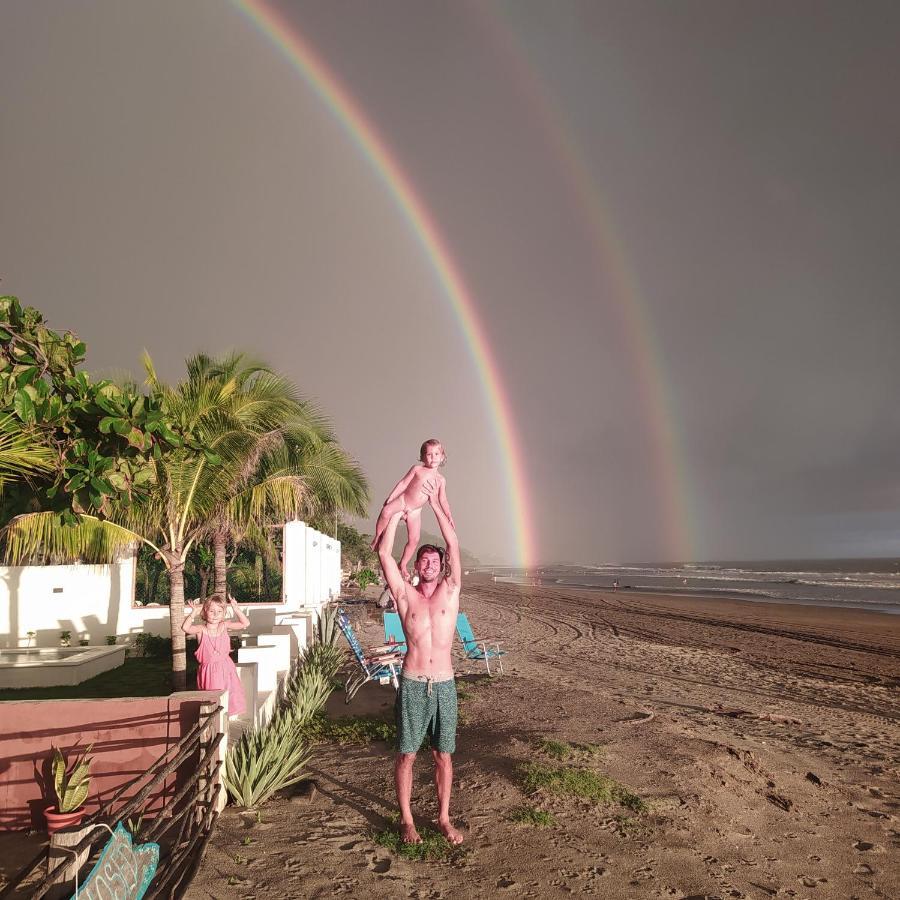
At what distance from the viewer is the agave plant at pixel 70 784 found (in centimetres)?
409

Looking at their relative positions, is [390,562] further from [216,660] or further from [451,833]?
[216,660]

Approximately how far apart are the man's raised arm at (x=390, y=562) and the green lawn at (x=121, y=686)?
490 centimetres

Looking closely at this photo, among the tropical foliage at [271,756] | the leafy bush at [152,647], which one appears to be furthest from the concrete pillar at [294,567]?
the tropical foliage at [271,756]

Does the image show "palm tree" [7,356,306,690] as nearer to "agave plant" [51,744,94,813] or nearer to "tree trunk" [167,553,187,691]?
"tree trunk" [167,553,187,691]

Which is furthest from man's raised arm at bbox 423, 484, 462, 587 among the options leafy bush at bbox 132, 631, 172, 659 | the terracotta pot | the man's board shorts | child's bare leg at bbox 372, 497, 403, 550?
leafy bush at bbox 132, 631, 172, 659

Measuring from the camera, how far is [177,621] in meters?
7.56

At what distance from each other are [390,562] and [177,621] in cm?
493

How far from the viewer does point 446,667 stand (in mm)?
3900

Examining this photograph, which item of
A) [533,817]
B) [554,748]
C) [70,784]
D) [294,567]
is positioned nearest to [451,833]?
[533,817]

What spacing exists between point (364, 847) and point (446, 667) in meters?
1.28

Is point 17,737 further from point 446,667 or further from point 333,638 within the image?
point 333,638

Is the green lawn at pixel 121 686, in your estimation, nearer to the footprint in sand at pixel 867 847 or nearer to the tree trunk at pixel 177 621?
the tree trunk at pixel 177 621

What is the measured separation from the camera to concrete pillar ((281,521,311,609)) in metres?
13.2

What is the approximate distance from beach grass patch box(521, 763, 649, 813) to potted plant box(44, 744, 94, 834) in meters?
3.03
